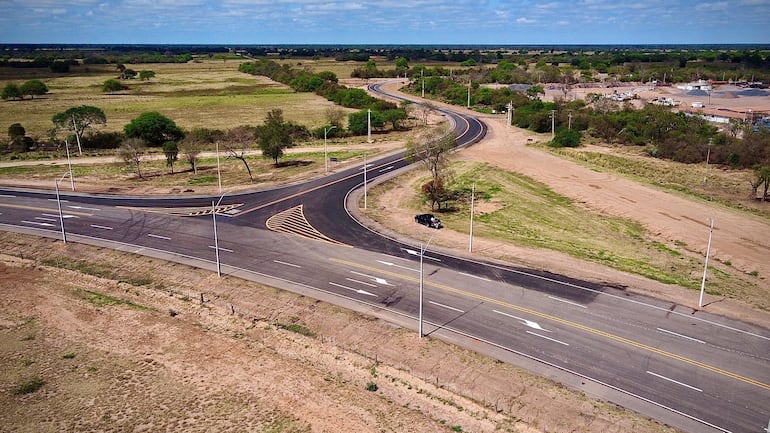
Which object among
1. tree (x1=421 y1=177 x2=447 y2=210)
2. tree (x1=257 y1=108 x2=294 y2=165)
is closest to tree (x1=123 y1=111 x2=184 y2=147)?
tree (x1=257 y1=108 x2=294 y2=165)

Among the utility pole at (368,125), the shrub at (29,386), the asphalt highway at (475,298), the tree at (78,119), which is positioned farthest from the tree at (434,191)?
the tree at (78,119)

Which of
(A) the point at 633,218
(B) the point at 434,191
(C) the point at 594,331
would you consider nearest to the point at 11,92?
(B) the point at 434,191

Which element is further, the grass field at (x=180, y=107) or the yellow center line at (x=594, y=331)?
the grass field at (x=180, y=107)

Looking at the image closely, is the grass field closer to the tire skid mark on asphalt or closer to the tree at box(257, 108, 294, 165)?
the tree at box(257, 108, 294, 165)

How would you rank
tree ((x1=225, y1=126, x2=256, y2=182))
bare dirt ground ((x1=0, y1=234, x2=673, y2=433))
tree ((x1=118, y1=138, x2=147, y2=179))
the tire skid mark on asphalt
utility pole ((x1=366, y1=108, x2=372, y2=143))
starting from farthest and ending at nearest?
utility pole ((x1=366, y1=108, x2=372, y2=143)) < tree ((x1=225, y1=126, x2=256, y2=182)) < tree ((x1=118, y1=138, x2=147, y2=179)) < the tire skid mark on asphalt < bare dirt ground ((x1=0, y1=234, x2=673, y2=433))

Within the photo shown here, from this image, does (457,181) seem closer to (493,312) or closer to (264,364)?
(493,312)

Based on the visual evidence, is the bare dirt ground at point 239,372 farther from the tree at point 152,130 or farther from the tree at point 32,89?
the tree at point 32,89
